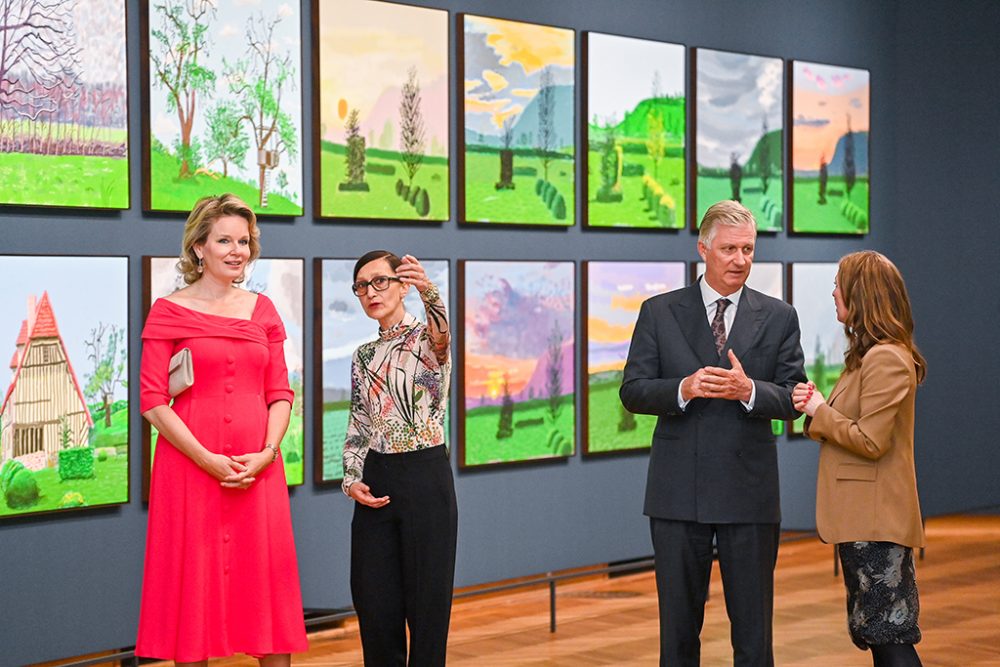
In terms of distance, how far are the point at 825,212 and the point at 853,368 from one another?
4486mm

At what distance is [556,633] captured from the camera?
6430 millimetres

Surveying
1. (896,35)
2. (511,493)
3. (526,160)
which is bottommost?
(511,493)

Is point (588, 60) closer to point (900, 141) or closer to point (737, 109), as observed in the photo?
point (737, 109)

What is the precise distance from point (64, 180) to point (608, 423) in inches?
132

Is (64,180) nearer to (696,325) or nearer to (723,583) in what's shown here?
(696,325)

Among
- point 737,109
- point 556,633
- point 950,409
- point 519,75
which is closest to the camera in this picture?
point 556,633

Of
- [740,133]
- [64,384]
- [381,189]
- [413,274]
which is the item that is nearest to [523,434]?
[381,189]

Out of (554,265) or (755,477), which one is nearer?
(755,477)

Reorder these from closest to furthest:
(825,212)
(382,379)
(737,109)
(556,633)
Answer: (382,379)
(556,633)
(737,109)
(825,212)

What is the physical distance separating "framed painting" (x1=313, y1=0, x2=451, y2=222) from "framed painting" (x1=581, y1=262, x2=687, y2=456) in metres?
1.17

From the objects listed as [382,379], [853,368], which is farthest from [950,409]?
[382,379]

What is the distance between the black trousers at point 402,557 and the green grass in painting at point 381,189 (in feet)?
7.74

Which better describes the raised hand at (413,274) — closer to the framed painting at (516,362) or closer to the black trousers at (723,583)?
the black trousers at (723,583)

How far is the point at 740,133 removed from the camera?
821 centimetres
